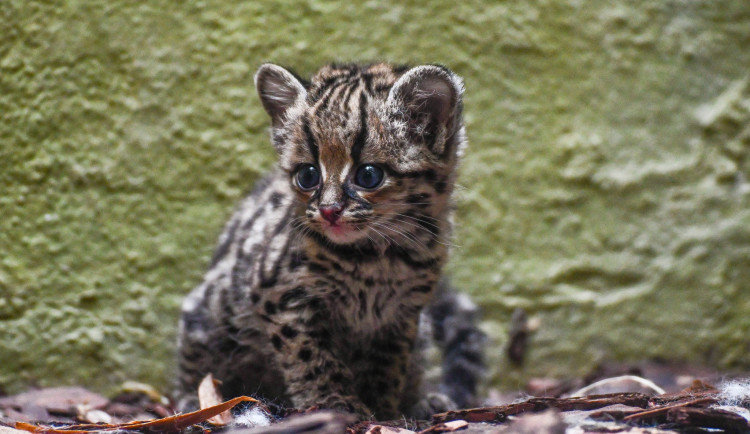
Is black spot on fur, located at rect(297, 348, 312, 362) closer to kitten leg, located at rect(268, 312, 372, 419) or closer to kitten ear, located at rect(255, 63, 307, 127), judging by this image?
kitten leg, located at rect(268, 312, 372, 419)

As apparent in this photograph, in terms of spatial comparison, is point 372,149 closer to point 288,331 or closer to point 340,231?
point 340,231

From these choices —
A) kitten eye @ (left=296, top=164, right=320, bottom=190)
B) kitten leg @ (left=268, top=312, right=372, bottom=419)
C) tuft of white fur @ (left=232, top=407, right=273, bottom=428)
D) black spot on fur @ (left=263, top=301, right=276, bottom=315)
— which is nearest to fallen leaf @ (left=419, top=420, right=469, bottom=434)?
kitten leg @ (left=268, top=312, right=372, bottom=419)

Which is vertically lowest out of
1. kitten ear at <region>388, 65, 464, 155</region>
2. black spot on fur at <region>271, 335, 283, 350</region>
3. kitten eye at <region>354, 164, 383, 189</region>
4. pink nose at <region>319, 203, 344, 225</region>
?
black spot on fur at <region>271, 335, 283, 350</region>

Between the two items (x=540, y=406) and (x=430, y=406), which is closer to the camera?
(x=540, y=406)

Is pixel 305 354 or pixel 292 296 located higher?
pixel 292 296

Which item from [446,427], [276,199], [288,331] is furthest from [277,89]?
[446,427]

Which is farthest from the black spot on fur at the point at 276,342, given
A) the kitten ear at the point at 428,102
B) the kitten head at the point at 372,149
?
the kitten ear at the point at 428,102

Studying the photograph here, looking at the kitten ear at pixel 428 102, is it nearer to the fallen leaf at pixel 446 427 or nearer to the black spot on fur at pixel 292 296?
the black spot on fur at pixel 292 296
